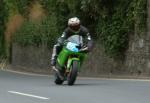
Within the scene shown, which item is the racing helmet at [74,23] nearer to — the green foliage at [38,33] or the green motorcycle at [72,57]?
the green motorcycle at [72,57]

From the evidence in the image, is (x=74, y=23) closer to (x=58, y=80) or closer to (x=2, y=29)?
(x=58, y=80)

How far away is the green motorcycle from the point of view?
55.8 feet

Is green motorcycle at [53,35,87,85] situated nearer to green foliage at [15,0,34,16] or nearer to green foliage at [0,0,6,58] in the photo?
green foliage at [15,0,34,16]

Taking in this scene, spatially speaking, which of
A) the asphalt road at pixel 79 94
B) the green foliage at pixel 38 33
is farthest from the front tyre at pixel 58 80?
the green foliage at pixel 38 33

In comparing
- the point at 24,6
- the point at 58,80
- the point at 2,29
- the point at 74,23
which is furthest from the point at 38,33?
the point at 74,23

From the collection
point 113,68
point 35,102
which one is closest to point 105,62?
point 113,68

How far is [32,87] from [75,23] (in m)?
2.08

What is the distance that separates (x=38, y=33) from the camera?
108ft

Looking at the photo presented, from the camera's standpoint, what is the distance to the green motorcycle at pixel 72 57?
55.8 ft

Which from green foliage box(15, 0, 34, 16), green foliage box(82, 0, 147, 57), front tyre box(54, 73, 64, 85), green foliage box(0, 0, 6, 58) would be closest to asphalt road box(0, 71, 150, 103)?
front tyre box(54, 73, 64, 85)

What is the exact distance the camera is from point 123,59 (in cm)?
2469

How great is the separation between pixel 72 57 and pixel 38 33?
15657 millimetres

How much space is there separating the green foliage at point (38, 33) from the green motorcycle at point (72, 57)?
1300cm

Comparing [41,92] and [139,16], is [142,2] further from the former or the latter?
[41,92]
